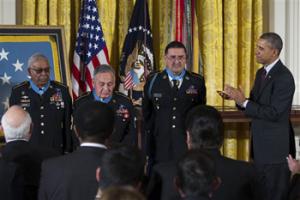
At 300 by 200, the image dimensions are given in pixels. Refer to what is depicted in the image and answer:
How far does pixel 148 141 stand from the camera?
20.1ft

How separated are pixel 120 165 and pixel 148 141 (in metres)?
3.16

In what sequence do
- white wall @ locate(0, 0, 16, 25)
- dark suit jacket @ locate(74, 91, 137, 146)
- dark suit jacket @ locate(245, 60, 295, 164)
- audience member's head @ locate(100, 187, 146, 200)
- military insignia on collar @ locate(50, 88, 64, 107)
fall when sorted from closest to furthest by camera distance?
audience member's head @ locate(100, 187, 146, 200)
dark suit jacket @ locate(245, 60, 295, 164)
dark suit jacket @ locate(74, 91, 137, 146)
military insignia on collar @ locate(50, 88, 64, 107)
white wall @ locate(0, 0, 16, 25)

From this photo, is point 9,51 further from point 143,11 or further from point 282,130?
point 282,130

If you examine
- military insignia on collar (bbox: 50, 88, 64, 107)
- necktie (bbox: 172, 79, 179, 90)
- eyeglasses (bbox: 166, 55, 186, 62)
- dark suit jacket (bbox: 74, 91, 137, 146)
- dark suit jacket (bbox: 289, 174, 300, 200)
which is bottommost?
dark suit jacket (bbox: 289, 174, 300, 200)

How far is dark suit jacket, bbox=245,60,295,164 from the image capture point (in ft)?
18.1

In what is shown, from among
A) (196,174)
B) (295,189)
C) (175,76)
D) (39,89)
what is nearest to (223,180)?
(196,174)

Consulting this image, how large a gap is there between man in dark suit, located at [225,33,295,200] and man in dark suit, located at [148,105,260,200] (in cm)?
209

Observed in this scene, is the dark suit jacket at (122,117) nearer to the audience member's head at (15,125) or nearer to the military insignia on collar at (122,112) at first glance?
the military insignia on collar at (122,112)

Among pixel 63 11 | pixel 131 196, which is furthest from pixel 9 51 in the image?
pixel 131 196

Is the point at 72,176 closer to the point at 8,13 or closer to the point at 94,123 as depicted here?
the point at 94,123

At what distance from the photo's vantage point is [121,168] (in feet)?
9.71

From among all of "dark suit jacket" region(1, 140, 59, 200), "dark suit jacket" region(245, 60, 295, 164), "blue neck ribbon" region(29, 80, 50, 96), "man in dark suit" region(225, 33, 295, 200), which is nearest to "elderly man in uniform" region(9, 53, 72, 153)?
"blue neck ribbon" region(29, 80, 50, 96)

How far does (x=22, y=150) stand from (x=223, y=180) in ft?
3.69

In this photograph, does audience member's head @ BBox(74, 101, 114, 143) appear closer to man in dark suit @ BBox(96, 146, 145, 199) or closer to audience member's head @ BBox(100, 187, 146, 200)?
man in dark suit @ BBox(96, 146, 145, 199)
